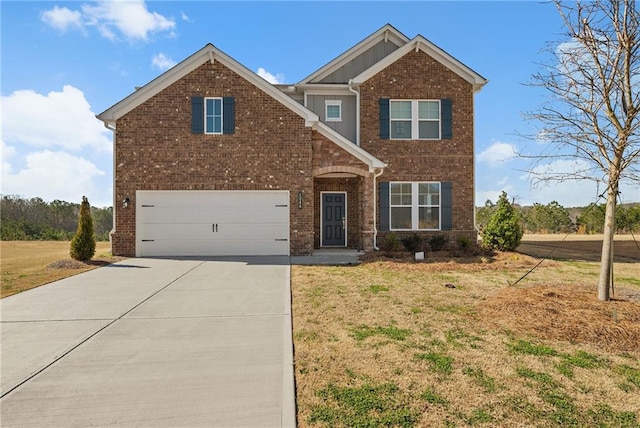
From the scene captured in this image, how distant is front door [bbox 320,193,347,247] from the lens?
14.5 metres

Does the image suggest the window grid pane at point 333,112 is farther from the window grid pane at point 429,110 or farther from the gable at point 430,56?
the window grid pane at point 429,110

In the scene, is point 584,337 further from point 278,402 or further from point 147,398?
point 147,398

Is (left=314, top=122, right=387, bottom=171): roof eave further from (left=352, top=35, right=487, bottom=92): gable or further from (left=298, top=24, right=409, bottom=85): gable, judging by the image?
(left=298, top=24, right=409, bottom=85): gable

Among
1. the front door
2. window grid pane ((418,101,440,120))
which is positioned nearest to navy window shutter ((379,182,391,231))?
the front door

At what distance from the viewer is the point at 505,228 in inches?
513

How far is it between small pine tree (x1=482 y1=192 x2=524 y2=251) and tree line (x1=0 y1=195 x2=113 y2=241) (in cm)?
2084

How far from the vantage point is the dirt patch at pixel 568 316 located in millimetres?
4703

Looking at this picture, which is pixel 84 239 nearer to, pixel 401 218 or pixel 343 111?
pixel 343 111

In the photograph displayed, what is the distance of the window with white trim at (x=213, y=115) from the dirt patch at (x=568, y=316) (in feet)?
33.0

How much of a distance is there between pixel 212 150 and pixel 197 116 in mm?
1267

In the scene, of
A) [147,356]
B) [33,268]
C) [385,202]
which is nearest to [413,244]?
[385,202]

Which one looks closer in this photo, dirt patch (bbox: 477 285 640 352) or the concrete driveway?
the concrete driveway

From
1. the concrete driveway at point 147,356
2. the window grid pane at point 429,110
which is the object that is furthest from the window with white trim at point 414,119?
the concrete driveway at point 147,356

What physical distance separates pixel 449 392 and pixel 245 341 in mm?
2532
